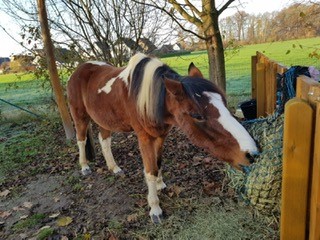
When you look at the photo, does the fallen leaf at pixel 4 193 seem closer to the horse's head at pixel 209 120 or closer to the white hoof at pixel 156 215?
the white hoof at pixel 156 215

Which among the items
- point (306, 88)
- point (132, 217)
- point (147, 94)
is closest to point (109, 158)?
point (132, 217)

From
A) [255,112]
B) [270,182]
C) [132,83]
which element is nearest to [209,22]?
[255,112]

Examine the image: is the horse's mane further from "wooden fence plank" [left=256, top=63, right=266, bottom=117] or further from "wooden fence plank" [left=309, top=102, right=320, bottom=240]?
"wooden fence plank" [left=256, top=63, right=266, bottom=117]

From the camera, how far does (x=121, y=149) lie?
17.5 ft

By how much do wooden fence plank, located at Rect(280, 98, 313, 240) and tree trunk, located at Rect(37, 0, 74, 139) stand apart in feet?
17.2

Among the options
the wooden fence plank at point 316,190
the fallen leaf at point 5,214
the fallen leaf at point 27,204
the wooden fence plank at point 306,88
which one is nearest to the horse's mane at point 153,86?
the wooden fence plank at point 306,88

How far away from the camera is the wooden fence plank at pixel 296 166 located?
5.72 ft

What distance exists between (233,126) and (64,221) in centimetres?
228

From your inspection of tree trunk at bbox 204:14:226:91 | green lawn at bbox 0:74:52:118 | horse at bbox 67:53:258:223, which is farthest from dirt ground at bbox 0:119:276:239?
green lawn at bbox 0:74:52:118

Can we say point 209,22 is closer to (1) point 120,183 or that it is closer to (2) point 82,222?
(1) point 120,183

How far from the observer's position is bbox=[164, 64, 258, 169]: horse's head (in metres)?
2.04

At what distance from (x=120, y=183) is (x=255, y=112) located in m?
2.71

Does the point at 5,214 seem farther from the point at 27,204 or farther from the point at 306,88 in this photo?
the point at 306,88

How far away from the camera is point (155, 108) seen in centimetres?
262
